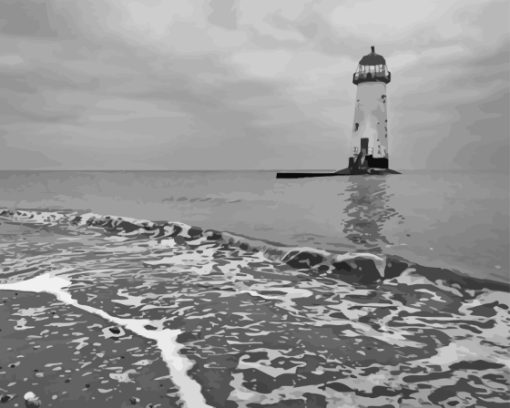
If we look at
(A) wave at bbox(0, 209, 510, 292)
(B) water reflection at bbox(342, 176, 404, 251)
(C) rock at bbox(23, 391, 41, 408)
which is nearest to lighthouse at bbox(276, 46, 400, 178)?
(B) water reflection at bbox(342, 176, 404, 251)

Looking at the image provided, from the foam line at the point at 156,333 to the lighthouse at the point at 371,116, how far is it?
39.7 metres

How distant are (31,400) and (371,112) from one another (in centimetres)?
4248

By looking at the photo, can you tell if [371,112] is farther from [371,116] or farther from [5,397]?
[5,397]

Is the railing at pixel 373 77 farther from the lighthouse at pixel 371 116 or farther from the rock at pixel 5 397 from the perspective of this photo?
the rock at pixel 5 397

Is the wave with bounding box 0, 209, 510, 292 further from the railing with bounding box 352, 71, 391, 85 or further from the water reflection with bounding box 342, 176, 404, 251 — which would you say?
the railing with bounding box 352, 71, 391, 85

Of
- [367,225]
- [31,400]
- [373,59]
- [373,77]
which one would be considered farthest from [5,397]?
[373,59]

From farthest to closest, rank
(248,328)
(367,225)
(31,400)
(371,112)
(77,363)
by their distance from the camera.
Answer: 1. (371,112)
2. (367,225)
3. (248,328)
4. (77,363)
5. (31,400)

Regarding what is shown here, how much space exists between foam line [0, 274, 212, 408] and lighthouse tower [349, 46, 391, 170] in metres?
39.7

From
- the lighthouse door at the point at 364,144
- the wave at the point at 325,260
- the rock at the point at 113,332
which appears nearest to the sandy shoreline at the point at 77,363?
the rock at the point at 113,332

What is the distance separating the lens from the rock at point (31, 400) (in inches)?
89.6

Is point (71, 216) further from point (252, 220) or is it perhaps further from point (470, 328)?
point (470, 328)

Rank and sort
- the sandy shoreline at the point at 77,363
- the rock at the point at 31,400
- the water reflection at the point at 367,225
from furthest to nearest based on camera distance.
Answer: the water reflection at the point at 367,225, the sandy shoreline at the point at 77,363, the rock at the point at 31,400

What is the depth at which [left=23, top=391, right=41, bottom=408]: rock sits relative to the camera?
2275mm

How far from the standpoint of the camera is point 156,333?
3494mm
